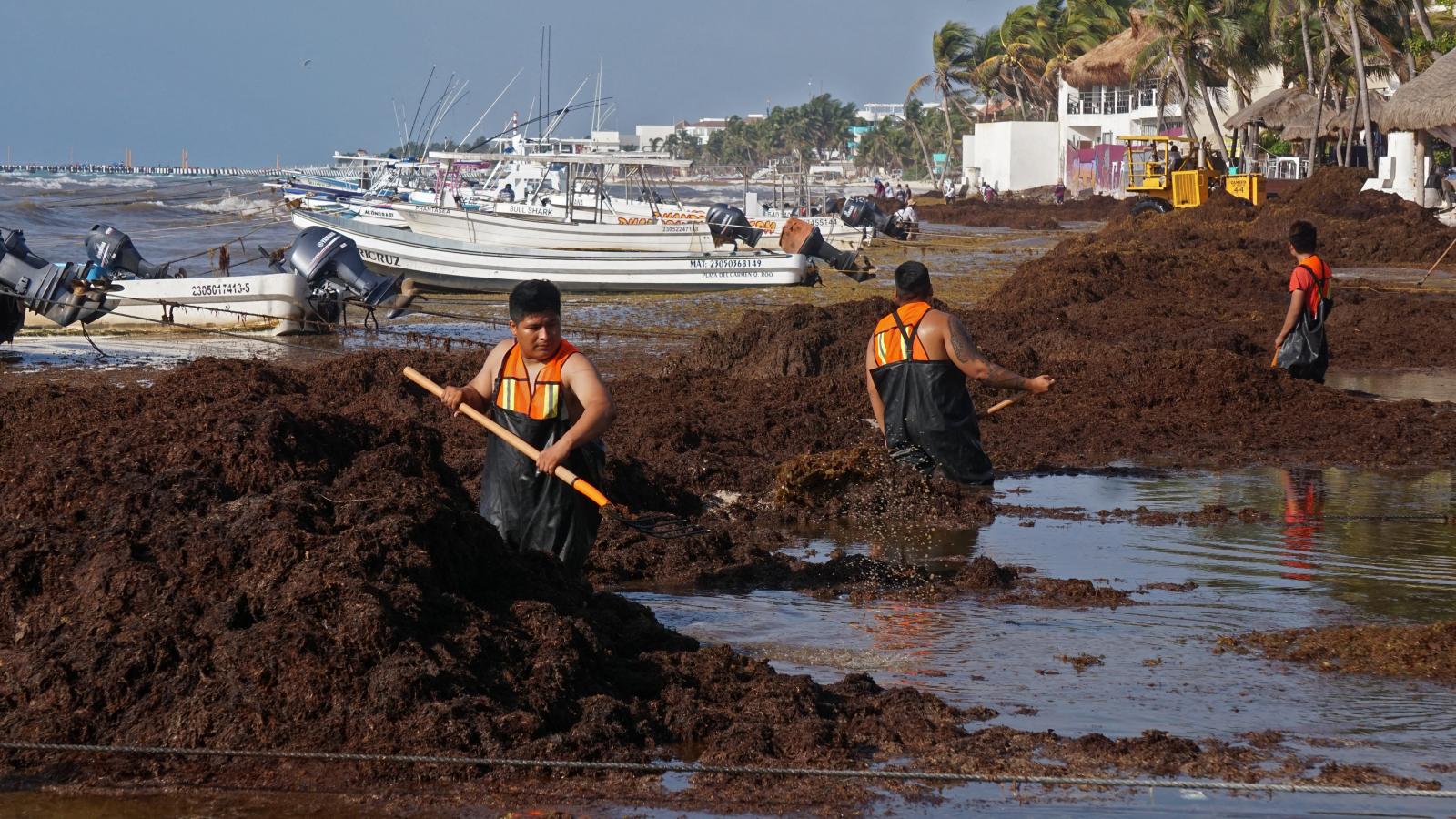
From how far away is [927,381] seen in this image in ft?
26.0

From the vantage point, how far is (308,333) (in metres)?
19.5

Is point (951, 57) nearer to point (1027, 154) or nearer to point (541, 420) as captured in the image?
point (1027, 154)

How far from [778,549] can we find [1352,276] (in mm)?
18459

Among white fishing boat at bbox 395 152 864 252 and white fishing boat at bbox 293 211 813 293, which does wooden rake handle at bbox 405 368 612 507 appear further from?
white fishing boat at bbox 395 152 864 252

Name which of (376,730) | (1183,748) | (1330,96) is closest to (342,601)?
(376,730)

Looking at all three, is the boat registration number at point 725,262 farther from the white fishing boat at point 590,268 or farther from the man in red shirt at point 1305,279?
the man in red shirt at point 1305,279

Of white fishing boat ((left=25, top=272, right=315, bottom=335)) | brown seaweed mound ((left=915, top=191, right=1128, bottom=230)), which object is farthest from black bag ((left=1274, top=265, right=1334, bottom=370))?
brown seaweed mound ((left=915, top=191, right=1128, bottom=230))

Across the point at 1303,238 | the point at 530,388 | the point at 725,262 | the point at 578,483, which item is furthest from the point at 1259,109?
the point at 578,483

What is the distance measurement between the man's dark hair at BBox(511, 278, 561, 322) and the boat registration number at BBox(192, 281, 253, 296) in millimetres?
14142

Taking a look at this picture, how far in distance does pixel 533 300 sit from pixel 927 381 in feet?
8.67

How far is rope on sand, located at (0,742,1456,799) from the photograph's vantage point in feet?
14.5

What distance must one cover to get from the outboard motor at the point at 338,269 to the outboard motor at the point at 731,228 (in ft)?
37.4

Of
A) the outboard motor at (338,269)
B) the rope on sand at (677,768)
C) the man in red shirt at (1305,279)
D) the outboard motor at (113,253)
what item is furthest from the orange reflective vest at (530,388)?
the outboard motor at (113,253)

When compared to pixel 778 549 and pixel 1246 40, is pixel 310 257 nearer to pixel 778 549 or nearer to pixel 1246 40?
pixel 778 549
